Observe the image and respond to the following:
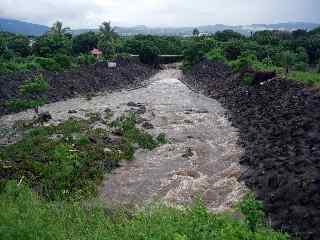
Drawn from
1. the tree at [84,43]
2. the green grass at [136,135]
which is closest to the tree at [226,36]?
the tree at [84,43]

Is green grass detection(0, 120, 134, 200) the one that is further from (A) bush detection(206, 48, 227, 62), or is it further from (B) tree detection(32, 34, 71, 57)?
(A) bush detection(206, 48, 227, 62)

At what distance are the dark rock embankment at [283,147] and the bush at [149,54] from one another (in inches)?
1140

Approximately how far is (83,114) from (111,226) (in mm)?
22414

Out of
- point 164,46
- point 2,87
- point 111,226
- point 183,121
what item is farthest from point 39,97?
point 164,46

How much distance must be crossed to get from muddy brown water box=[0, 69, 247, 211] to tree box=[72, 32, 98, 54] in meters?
28.6

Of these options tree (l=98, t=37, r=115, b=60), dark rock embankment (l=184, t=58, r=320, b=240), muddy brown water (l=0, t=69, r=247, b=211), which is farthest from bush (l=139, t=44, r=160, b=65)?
dark rock embankment (l=184, t=58, r=320, b=240)

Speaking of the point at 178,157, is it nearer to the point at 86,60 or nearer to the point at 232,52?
the point at 86,60

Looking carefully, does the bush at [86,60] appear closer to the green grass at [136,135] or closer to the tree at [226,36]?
the green grass at [136,135]

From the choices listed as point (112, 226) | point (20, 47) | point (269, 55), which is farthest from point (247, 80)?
point (20, 47)

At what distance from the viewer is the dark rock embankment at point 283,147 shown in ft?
46.0

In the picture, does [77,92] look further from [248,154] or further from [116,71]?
[248,154]

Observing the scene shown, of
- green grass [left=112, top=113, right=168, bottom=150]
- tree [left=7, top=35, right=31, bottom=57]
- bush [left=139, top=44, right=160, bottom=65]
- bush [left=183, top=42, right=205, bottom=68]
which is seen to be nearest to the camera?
green grass [left=112, top=113, right=168, bottom=150]

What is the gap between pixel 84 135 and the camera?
24.6m

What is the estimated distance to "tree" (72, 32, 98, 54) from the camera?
6719cm
